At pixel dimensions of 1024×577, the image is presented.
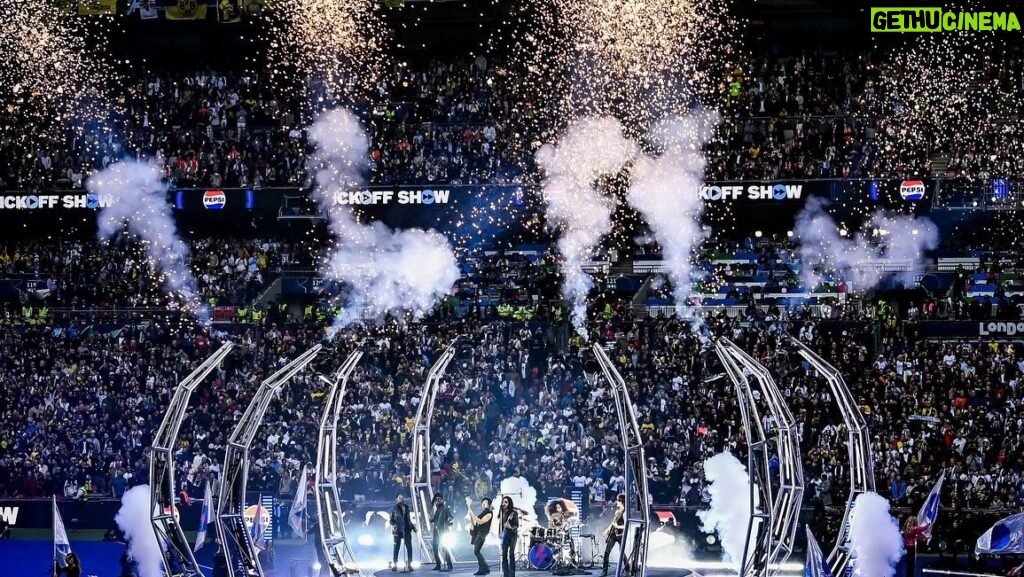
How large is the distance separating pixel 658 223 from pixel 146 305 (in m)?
14.6

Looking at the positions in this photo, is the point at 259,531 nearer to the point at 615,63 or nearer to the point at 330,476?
the point at 330,476

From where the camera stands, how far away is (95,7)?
43594 millimetres

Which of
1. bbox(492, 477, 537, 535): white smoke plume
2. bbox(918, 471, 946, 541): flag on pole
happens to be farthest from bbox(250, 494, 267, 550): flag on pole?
bbox(918, 471, 946, 541): flag on pole

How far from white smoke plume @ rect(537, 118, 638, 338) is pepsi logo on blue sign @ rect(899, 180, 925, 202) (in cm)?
746

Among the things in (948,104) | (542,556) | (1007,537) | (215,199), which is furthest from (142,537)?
(948,104)

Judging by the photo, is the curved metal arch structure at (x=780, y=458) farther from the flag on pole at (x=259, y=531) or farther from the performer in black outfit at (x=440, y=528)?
the flag on pole at (x=259, y=531)

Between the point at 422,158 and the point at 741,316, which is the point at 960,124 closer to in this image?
the point at 741,316

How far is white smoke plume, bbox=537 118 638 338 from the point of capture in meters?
40.4

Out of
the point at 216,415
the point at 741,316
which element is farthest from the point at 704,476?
Answer: the point at 216,415

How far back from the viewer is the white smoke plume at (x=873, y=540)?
2350 centimetres

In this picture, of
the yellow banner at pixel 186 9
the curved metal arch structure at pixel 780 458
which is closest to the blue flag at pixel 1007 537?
the curved metal arch structure at pixel 780 458

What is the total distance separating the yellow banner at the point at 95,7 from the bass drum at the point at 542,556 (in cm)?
2685

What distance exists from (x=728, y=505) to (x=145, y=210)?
22.3 m

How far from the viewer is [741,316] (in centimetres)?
3622
